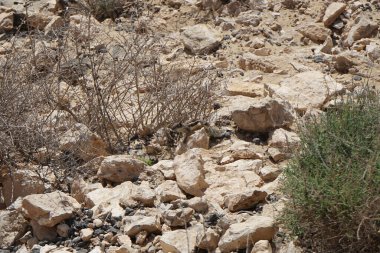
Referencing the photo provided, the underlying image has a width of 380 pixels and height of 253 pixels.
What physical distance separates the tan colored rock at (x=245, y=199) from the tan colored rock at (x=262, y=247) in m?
0.41

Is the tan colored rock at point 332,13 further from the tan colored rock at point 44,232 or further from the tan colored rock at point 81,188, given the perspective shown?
the tan colored rock at point 44,232

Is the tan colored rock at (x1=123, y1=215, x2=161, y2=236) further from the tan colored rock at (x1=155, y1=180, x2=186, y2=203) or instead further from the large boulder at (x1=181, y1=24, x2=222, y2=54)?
the large boulder at (x1=181, y1=24, x2=222, y2=54)

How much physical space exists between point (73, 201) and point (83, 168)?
1.50ft

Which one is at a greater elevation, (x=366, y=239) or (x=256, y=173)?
(x=366, y=239)

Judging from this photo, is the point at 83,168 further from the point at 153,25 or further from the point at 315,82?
the point at 153,25

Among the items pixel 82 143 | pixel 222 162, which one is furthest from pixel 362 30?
pixel 82 143

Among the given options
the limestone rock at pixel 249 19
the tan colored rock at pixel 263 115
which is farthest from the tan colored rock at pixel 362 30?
the tan colored rock at pixel 263 115

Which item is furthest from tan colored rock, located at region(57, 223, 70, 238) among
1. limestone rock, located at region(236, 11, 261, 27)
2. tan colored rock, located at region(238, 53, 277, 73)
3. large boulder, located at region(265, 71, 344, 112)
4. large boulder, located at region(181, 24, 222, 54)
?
limestone rock, located at region(236, 11, 261, 27)

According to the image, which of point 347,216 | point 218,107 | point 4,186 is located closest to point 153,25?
point 218,107

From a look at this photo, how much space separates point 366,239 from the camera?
289cm

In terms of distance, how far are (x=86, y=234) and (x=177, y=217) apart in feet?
1.59

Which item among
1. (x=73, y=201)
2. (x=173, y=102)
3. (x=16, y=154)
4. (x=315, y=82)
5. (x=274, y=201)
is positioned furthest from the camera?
(x=315, y=82)

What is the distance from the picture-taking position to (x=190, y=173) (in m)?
3.84

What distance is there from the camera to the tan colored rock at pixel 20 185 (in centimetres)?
408
